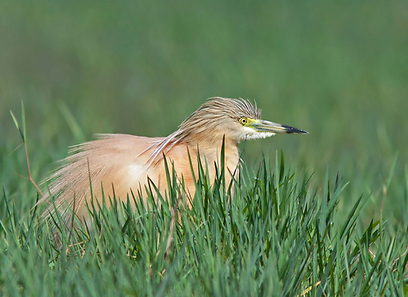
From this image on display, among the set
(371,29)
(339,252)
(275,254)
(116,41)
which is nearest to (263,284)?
(275,254)

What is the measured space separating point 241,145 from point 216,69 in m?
2.85

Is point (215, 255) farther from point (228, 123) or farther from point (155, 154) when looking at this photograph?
point (228, 123)

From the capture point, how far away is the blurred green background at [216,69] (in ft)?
24.1

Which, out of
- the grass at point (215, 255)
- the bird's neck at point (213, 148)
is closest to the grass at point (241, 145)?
the grass at point (215, 255)

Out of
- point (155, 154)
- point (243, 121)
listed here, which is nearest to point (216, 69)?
point (243, 121)

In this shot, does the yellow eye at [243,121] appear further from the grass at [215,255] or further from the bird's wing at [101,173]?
the grass at [215,255]

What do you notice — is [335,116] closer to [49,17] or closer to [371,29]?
[371,29]

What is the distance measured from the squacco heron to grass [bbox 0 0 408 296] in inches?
8.8

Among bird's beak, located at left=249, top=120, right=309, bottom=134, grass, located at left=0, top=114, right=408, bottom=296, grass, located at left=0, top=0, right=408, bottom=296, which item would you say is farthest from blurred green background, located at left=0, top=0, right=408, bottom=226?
grass, located at left=0, top=114, right=408, bottom=296

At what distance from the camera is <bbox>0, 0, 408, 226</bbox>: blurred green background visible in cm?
733

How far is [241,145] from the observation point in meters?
6.62

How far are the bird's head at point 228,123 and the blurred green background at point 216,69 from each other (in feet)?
4.52

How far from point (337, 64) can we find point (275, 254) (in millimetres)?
7644

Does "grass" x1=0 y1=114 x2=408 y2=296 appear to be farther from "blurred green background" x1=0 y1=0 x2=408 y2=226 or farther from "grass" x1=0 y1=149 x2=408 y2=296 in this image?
"blurred green background" x1=0 y1=0 x2=408 y2=226
